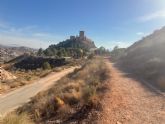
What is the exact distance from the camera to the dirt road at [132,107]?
11461 millimetres

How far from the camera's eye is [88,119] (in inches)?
481

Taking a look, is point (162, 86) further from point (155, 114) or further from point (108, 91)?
point (155, 114)

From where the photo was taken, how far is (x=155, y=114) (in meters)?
12.0

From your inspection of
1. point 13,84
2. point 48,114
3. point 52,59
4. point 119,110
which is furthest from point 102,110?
point 52,59

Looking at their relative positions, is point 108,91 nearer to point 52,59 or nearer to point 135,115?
point 135,115

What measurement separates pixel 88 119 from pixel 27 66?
110224mm

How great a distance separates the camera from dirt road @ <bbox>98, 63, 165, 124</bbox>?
11.5m

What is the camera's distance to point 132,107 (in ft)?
43.5

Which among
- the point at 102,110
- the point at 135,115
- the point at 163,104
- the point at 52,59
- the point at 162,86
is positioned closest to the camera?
the point at 135,115

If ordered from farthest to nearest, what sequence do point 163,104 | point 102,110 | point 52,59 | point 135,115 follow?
point 52,59 < point 163,104 < point 102,110 < point 135,115

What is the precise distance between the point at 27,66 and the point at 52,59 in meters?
12.7

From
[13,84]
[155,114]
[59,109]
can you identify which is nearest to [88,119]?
[155,114]

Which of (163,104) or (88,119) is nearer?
(88,119)

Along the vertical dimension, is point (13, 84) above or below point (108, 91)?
below
